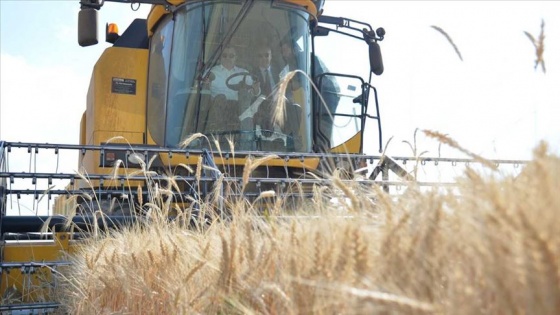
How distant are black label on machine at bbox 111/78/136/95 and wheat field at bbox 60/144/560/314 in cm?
488

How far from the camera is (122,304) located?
312 centimetres

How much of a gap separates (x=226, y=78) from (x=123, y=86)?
1.38 m

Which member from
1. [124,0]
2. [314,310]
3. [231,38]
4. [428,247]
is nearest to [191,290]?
[314,310]

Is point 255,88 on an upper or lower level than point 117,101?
upper

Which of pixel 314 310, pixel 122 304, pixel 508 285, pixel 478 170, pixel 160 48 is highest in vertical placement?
pixel 160 48

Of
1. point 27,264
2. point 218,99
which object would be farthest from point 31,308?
point 218,99

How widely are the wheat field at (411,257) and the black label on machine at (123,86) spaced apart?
16.0 ft

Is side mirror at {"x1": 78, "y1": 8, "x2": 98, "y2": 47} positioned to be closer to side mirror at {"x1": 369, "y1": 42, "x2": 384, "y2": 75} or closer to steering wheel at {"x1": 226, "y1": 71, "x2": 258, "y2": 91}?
steering wheel at {"x1": 226, "y1": 71, "x2": 258, "y2": 91}

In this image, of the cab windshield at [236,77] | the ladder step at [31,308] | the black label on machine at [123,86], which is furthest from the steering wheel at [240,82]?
the ladder step at [31,308]

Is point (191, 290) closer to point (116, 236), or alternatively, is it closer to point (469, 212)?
point (469, 212)

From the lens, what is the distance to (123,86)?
7109 mm

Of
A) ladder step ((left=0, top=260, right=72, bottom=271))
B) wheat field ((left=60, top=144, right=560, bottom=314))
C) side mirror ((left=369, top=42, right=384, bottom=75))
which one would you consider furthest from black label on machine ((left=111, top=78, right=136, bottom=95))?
wheat field ((left=60, top=144, right=560, bottom=314))

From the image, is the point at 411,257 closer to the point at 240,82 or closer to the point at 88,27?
the point at 240,82

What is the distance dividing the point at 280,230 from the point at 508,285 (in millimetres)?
1038
